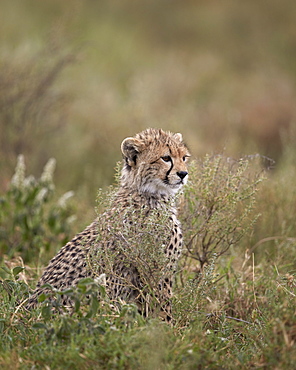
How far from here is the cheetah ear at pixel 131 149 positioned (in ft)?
12.6

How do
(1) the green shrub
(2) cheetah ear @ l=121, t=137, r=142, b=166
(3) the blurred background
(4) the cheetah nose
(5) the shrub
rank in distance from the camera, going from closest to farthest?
(4) the cheetah nose < (2) cheetah ear @ l=121, t=137, r=142, b=166 < (5) the shrub < (1) the green shrub < (3) the blurred background

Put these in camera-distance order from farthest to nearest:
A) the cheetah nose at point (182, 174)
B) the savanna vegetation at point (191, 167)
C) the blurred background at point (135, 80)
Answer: the blurred background at point (135, 80), the cheetah nose at point (182, 174), the savanna vegetation at point (191, 167)

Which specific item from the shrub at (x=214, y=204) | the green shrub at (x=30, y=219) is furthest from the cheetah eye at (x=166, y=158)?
the green shrub at (x=30, y=219)

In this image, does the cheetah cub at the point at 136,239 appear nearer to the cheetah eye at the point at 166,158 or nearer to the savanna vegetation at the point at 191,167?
the cheetah eye at the point at 166,158

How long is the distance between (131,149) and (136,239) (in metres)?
0.74

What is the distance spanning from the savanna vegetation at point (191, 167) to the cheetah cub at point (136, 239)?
0.40 ft

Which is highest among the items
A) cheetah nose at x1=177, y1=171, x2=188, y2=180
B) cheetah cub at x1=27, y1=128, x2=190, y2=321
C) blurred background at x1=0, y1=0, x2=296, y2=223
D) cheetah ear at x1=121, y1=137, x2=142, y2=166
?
blurred background at x1=0, y1=0, x2=296, y2=223

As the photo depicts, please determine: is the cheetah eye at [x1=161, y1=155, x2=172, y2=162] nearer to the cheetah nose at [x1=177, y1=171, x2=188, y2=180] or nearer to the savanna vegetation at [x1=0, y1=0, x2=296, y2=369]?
the cheetah nose at [x1=177, y1=171, x2=188, y2=180]

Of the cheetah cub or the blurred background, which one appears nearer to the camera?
the cheetah cub

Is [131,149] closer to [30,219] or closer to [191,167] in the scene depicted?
[191,167]

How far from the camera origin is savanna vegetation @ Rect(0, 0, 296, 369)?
287 centimetres

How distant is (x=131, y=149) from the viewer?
12.8ft

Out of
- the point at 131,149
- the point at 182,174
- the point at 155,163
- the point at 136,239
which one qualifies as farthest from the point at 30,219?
the point at 136,239

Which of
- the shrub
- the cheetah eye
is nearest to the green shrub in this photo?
the shrub
